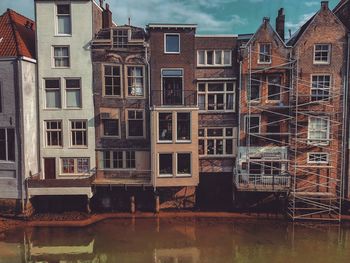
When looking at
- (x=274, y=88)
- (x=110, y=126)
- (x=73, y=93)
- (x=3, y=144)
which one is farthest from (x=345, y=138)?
(x=3, y=144)

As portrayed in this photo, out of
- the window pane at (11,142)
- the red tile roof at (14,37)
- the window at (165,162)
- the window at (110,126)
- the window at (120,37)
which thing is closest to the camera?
the red tile roof at (14,37)

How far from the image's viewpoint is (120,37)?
822 inches

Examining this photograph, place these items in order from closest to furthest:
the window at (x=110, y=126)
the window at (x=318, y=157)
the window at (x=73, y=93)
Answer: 1. the window at (x=318, y=157)
2. the window at (x=73, y=93)
3. the window at (x=110, y=126)

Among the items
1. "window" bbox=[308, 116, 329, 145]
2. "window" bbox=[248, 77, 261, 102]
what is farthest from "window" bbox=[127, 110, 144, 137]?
"window" bbox=[308, 116, 329, 145]

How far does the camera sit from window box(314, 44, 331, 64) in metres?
20.3

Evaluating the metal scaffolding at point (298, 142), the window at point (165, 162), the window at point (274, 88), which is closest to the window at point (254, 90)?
the metal scaffolding at point (298, 142)

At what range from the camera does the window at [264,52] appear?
813 inches

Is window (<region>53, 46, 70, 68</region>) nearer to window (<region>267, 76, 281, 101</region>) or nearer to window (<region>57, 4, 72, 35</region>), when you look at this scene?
window (<region>57, 4, 72, 35</region>)

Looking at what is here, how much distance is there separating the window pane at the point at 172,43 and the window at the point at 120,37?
328 cm

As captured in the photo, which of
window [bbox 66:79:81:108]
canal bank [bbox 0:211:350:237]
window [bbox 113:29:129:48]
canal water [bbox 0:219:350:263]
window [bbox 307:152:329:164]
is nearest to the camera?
canal water [bbox 0:219:350:263]

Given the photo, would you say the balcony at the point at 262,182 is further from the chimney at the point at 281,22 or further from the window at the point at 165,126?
the chimney at the point at 281,22

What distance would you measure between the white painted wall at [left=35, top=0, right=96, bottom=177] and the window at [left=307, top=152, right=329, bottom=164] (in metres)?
17.5

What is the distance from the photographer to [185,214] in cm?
2075

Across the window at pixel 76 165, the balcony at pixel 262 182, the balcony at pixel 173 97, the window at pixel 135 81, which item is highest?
the window at pixel 135 81
